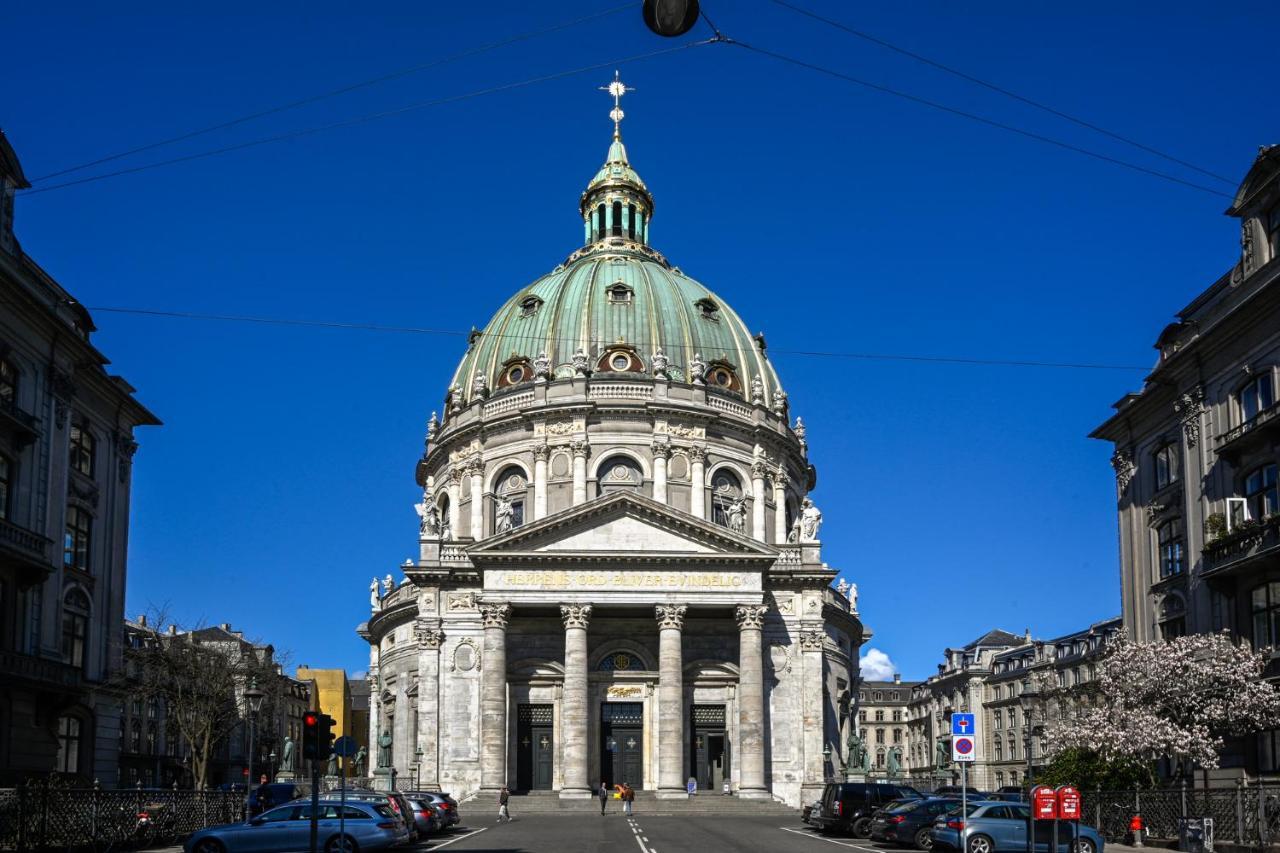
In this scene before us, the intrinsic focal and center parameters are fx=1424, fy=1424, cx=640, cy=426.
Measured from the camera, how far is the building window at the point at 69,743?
148 feet

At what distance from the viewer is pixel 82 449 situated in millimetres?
48344

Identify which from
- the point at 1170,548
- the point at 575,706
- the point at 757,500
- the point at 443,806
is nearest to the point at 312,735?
the point at 443,806

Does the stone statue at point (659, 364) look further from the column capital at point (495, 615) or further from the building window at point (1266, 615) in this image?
the building window at point (1266, 615)

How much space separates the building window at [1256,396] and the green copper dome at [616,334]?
134 feet

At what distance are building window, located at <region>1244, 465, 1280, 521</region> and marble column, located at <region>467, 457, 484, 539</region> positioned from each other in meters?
45.8

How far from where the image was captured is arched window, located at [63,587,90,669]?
46188 millimetres

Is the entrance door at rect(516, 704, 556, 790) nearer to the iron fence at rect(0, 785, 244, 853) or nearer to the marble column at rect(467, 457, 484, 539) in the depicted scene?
the marble column at rect(467, 457, 484, 539)

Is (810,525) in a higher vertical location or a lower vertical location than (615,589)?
higher

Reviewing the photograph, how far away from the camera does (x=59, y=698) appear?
43.1 metres

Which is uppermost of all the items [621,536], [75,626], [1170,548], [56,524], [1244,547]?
[621,536]

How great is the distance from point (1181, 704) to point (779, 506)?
41.2 metres

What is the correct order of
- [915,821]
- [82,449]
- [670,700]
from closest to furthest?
[915,821] < [82,449] < [670,700]

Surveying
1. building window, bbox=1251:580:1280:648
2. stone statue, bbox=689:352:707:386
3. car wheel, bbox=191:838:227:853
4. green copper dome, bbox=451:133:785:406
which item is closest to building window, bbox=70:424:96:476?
car wheel, bbox=191:838:227:853

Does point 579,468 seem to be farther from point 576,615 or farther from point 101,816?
point 101,816
